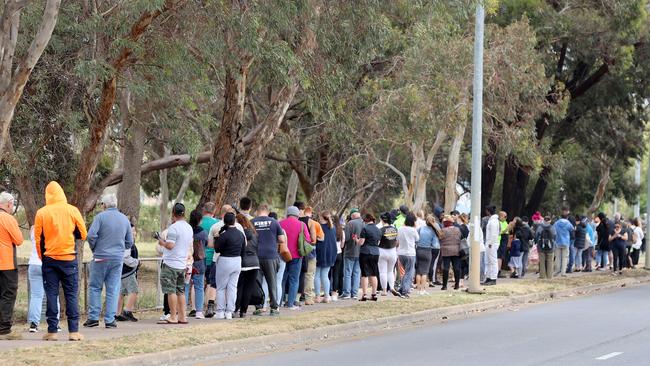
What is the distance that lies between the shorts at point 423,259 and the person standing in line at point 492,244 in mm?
3653

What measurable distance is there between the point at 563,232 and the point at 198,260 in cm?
1650

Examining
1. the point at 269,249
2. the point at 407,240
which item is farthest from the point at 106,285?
the point at 407,240

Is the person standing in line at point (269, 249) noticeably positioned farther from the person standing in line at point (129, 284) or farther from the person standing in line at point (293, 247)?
the person standing in line at point (129, 284)

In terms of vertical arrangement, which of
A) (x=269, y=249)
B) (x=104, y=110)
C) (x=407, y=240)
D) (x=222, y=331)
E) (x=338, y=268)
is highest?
(x=104, y=110)

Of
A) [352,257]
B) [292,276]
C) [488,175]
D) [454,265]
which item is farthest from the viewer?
[488,175]

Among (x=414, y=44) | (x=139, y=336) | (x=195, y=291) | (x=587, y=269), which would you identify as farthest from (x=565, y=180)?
(x=139, y=336)

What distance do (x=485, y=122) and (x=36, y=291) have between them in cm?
1931

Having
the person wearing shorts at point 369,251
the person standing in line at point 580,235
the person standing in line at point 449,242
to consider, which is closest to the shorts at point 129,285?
the person wearing shorts at point 369,251

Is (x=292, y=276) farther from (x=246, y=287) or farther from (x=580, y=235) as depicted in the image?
(x=580, y=235)

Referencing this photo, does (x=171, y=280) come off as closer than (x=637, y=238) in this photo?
Yes

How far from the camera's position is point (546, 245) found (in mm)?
28516

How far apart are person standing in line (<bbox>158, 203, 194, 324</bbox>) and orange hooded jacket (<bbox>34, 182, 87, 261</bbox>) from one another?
2.51 m

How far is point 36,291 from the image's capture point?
48.9 ft

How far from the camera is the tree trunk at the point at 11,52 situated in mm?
14547
